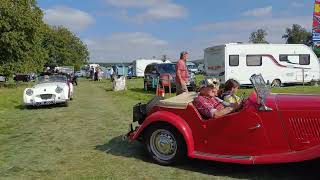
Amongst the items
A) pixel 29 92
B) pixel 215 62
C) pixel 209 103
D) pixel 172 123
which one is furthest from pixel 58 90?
pixel 215 62

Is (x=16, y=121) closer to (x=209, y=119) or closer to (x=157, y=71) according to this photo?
(x=209, y=119)

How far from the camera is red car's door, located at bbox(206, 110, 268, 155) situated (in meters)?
6.03

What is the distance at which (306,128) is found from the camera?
5.75 metres

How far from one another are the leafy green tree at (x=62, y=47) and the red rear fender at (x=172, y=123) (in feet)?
239

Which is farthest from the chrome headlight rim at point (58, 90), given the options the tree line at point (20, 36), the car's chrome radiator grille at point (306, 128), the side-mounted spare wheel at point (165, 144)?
the tree line at point (20, 36)

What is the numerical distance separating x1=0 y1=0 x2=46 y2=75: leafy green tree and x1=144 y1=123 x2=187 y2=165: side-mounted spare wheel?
3016cm

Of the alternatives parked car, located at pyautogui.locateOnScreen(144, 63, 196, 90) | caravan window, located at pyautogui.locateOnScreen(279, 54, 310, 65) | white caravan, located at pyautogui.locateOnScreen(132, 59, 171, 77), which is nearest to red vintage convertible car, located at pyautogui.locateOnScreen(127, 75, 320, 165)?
parked car, located at pyautogui.locateOnScreen(144, 63, 196, 90)

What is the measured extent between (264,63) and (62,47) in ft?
197

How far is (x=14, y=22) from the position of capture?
35625 millimetres

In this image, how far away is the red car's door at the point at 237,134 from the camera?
6.03 meters

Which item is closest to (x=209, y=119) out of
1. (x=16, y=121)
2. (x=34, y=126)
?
(x=34, y=126)

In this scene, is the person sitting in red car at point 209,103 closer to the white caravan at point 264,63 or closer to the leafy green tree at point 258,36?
the white caravan at point 264,63

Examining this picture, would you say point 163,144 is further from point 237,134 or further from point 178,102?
point 237,134

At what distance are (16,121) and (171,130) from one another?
6.96 m
